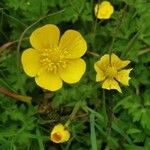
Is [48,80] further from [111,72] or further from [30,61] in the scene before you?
[111,72]

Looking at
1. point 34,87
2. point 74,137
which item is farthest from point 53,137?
point 34,87

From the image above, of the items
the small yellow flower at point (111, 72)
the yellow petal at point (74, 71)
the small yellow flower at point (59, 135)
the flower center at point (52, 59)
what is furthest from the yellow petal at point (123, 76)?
the small yellow flower at point (59, 135)

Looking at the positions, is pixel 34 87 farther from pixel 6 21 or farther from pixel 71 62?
pixel 6 21

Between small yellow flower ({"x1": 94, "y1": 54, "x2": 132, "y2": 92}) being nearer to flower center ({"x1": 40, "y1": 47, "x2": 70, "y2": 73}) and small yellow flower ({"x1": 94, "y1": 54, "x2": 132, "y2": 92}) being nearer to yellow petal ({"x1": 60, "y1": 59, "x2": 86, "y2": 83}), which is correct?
yellow petal ({"x1": 60, "y1": 59, "x2": 86, "y2": 83})

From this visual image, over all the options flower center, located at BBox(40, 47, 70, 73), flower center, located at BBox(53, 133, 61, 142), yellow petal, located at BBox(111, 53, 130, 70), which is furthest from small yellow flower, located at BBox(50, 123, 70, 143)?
yellow petal, located at BBox(111, 53, 130, 70)

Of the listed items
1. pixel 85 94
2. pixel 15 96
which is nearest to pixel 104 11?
pixel 85 94

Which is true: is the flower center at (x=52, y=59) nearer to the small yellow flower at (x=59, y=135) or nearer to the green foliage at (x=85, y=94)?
the green foliage at (x=85, y=94)
